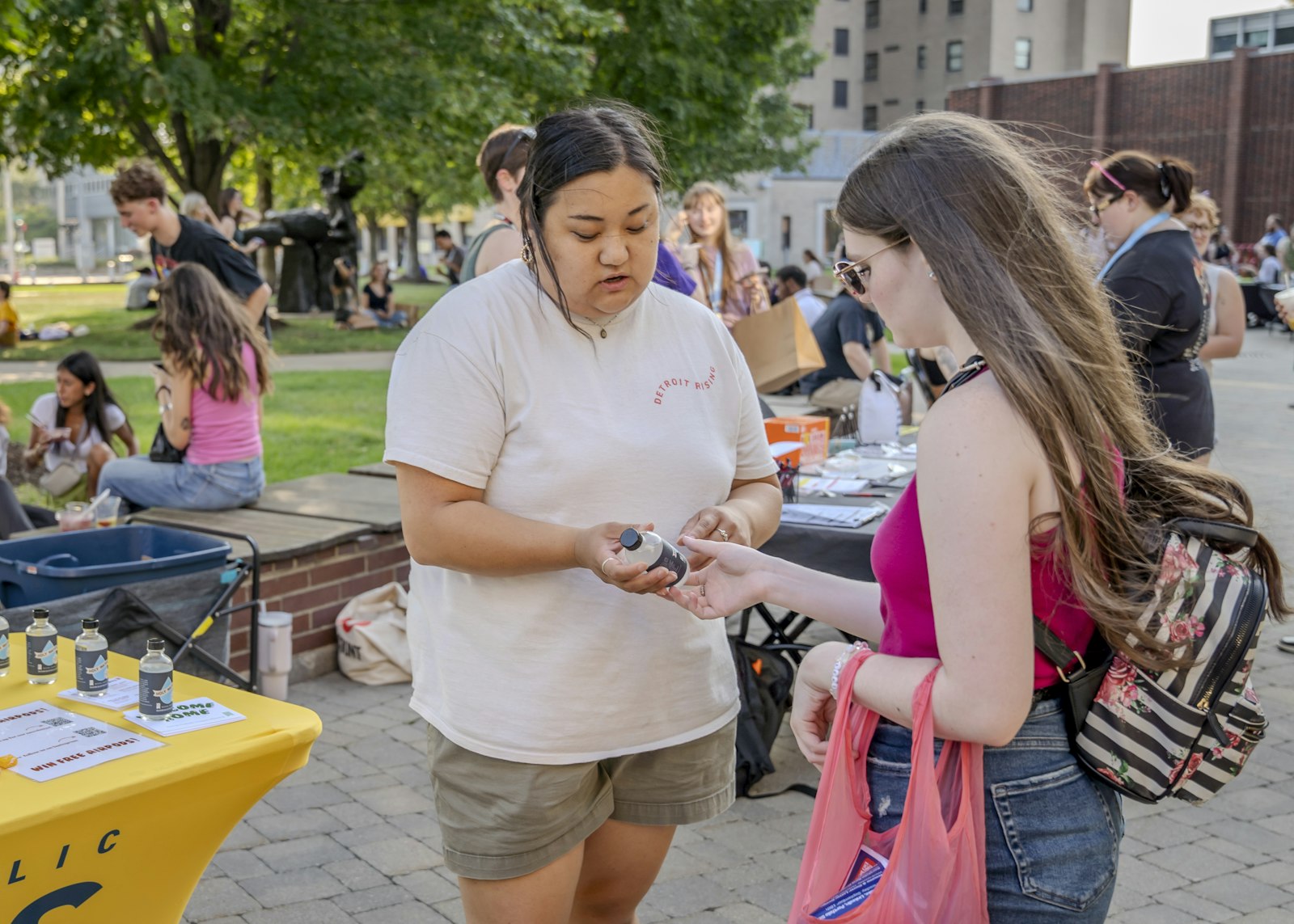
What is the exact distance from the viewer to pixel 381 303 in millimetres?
22703

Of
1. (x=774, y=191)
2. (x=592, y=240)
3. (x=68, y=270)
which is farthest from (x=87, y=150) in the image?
(x=68, y=270)

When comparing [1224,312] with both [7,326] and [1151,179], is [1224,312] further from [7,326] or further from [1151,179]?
[7,326]

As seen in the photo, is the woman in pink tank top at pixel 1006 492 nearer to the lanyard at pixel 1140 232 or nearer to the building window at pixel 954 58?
the lanyard at pixel 1140 232

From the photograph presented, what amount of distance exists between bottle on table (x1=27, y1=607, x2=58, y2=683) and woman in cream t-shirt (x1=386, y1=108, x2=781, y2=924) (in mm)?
798

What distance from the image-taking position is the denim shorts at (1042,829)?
164cm

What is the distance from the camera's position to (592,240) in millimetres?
2002

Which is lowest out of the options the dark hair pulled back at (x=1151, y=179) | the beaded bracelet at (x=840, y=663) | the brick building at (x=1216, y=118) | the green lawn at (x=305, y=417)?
the green lawn at (x=305, y=417)

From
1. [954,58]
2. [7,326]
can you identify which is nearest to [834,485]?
[7,326]

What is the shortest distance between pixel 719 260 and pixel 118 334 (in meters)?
13.4

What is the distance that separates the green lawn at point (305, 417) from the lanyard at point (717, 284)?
2851 mm

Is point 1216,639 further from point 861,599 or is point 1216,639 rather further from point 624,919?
point 624,919

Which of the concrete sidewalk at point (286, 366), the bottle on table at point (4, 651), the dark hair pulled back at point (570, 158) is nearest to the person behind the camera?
the dark hair pulled back at point (570, 158)

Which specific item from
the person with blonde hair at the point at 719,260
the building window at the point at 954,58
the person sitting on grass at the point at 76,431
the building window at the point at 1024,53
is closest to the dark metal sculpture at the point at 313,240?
the person with blonde hair at the point at 719,260

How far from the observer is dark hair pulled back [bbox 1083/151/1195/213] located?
460 cm
